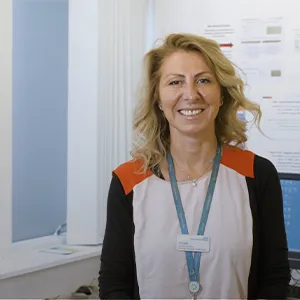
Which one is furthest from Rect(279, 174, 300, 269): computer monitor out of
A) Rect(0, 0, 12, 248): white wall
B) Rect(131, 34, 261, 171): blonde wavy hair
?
Rect(0, 0, 12, 248): white wall

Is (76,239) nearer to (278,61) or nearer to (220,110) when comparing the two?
(278,61)

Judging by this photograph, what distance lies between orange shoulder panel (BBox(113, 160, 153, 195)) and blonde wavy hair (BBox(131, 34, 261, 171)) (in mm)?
19

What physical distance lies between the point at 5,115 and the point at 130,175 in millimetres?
1224

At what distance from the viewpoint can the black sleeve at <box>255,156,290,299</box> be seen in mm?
1496

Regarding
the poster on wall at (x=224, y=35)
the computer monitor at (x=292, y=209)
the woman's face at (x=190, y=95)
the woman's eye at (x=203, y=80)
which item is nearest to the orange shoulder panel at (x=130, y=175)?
the woman's face at (x=190, y=95)

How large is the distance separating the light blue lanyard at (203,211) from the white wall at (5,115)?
4.04ft

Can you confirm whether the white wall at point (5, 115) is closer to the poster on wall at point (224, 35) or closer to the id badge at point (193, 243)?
the poster on wall at point (224, 35)

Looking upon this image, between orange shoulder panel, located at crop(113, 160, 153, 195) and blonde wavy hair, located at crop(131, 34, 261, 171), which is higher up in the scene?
blonde wavy hair, located at crop(131, 34, 261, 171)

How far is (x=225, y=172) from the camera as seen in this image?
1585 mm

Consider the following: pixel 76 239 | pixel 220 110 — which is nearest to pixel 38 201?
pixel 76 239

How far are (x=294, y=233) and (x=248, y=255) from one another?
3.15 ft

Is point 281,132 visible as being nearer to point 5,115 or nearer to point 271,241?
point 5,115

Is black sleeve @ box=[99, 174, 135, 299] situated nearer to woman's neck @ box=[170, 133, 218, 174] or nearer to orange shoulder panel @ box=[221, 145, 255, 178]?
woman's neck @ box=[170, 133, 218, 174]

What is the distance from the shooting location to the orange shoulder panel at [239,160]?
5.14 ft
